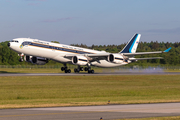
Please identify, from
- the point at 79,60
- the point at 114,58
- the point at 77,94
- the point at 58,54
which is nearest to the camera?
the point at 77,94

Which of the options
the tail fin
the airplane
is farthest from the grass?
the tail fin

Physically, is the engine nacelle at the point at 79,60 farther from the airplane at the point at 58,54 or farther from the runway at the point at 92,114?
the runway at the point at 92,114

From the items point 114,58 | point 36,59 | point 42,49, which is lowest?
point 114,58

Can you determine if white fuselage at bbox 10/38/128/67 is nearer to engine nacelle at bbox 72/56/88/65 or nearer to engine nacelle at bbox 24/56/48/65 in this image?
engine nacelle at bbox 72/56/88/65

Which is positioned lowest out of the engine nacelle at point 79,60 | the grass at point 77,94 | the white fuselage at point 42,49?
the grass at point 77,94

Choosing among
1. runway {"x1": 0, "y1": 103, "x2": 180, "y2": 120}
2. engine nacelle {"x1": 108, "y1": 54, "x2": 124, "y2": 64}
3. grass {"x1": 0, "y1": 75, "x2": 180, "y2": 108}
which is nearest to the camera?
runway {"x1": 0, "y1": 103, "x2": 180, "y2": 120}

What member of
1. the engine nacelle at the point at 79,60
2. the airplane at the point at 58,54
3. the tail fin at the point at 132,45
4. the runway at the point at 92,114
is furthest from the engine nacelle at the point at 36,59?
the runway at the point at 92,114

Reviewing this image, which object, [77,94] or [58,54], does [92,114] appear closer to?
[77,94]

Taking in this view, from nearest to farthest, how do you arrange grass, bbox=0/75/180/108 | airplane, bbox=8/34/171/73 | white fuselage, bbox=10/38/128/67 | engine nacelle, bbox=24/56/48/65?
grass, bbox=0/75/180/108, white fuselage, bbox=10/38/128/67, airplane, bbox=8/34/171/73, engine nacelle, bbox=24/56/48/65

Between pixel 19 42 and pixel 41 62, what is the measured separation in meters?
10.1

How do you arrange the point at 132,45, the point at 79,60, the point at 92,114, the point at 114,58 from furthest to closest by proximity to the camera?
the point at 132,45
the point at 114,58
the point at 79,60
the point at 92,114

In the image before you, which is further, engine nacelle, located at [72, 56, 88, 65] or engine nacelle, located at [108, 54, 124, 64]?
engine nacelle, located at [108, 54, 124, 64]

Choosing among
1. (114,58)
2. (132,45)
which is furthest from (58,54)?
(132,45)

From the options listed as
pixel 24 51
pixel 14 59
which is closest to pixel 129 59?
pixel 24 51
